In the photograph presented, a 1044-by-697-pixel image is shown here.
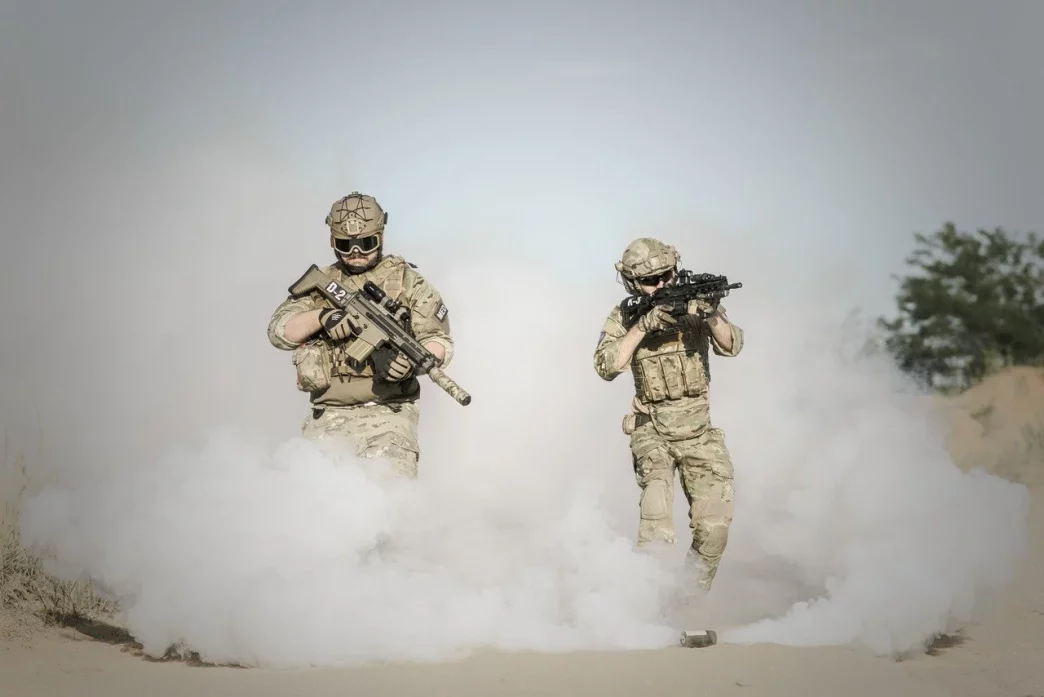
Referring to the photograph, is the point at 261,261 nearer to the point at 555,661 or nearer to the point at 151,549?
the point at 151,549

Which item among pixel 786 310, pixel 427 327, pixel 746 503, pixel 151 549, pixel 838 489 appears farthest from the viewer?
pixel 786 310

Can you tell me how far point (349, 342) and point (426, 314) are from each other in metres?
0.48

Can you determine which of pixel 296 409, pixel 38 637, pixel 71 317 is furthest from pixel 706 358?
pixel 71 317

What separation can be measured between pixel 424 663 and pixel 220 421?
6.04 metres

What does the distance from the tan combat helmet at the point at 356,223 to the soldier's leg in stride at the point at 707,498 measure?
2.15 m

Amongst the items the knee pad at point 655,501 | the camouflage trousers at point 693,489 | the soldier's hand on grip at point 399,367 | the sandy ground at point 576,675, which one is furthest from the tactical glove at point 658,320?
the sandy ground at point 576,675

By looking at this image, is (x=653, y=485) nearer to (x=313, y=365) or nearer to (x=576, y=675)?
(x=576, y=675)

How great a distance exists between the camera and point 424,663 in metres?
6.74

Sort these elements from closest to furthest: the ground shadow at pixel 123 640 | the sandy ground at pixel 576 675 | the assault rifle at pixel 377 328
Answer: the sandy ground at pixel 576 675 → the ground shadow at pixel 123 640 → the assault rifle at pixel 377 328

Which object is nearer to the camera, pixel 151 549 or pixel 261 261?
pixel 151 549

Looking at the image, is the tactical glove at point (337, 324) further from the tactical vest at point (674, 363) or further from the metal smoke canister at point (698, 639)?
the metal smoke canister at point (698, 639)

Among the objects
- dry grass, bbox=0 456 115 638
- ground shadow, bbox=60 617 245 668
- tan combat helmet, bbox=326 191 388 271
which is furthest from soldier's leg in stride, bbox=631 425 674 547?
dry grass, bbox=0 456 115 638

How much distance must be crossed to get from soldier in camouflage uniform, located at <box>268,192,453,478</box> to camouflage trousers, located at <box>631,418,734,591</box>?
133cm

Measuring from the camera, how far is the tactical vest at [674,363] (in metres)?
7.86
